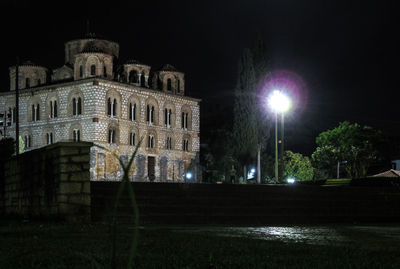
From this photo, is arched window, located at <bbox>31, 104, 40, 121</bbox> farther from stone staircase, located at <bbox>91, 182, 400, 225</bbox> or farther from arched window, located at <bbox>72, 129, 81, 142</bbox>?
stone staircase, located at <bbox>91, 182, 400, 225</bbox>

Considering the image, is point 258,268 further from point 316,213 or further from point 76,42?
point 76,42

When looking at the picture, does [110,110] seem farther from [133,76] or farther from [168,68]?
[168,68]

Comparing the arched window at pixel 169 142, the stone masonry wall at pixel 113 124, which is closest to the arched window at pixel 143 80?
the stone masonry wall at pixel 113 124

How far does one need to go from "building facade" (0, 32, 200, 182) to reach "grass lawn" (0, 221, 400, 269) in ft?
153

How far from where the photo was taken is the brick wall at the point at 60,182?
10.9 metres

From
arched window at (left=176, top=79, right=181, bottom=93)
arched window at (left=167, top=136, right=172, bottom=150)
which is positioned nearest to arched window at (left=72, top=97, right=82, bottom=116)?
arched window at (left=167, top=136, right=172, bottom=150)

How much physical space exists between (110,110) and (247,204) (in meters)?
43.8

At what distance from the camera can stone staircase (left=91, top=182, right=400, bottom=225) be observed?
12750mm

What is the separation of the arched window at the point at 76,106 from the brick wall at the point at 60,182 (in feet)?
147

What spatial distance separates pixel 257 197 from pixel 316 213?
5.15ft

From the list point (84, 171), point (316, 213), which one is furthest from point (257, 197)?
point (84, 171)

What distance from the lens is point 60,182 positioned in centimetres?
1091

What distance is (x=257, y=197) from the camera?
48.4ft

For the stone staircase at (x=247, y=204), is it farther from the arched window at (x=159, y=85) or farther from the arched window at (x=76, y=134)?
the arched window at (x=159, y=85)
